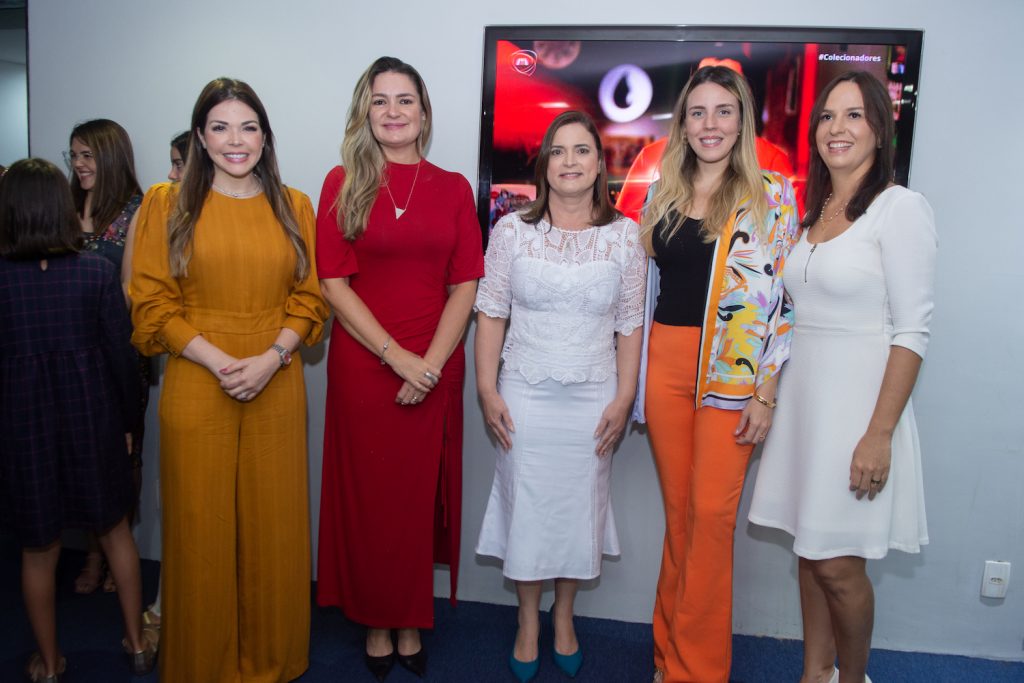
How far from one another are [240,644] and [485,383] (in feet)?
3.72

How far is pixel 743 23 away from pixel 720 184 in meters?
0.80

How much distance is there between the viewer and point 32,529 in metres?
2.05

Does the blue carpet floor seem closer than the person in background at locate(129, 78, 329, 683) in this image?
No

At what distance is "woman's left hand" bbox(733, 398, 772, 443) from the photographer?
1991 mm

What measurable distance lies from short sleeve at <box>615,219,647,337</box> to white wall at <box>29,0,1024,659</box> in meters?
0.70

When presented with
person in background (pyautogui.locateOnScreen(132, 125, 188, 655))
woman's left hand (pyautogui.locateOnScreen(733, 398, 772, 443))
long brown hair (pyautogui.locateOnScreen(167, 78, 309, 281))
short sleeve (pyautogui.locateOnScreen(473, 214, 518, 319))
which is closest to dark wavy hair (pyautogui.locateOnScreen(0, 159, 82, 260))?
long brown hair (pyautogui.locateOnScreen(167, 78, 309, 281))

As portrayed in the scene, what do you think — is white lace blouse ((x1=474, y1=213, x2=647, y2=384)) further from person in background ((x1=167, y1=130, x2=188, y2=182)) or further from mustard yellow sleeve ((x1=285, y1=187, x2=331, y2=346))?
person in background ((x1=167, y1=130, x2=188, y2=182))

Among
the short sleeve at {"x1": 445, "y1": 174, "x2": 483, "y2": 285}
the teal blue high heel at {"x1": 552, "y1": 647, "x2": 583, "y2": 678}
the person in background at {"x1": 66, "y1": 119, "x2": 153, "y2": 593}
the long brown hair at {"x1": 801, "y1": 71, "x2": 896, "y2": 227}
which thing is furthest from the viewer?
the person in background at {"x1": 66, "y1": 119, "x2": 153, "y2": 593}

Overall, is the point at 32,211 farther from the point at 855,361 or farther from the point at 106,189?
the point at 855,361

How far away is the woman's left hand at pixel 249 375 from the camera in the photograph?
1.97 meters

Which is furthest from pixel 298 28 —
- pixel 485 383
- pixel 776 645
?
pixel 776 645

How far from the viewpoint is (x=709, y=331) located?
2.02 meters

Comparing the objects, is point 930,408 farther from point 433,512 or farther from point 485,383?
point 433,512

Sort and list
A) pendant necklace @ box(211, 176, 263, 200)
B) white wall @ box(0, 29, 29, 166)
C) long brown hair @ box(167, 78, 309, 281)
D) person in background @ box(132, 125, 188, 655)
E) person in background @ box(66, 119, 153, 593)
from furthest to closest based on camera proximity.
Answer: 1. white wall @ box(0, 29, 29, 166)
2. person in background @ box(66, 119, 153, 593)
3. person in background @ box(132, 125, 188, 655)
4. pendant necklace @ box(211, 176, 263, 200)
5. long brown hair @ box(167, 78, 309, 281)
